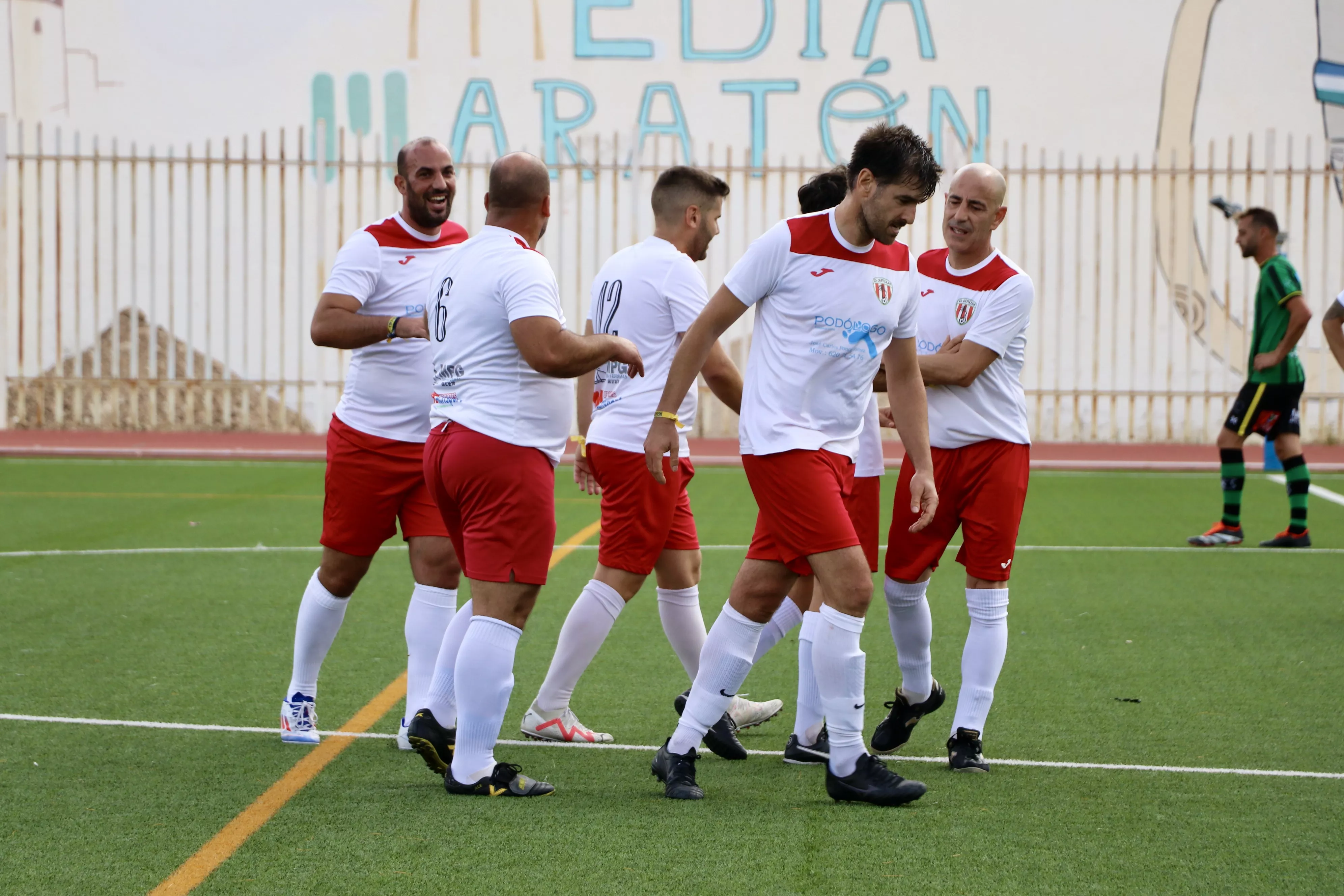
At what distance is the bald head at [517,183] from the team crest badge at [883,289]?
967mm

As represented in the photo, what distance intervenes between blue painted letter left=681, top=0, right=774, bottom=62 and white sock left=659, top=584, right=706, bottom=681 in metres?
14.5

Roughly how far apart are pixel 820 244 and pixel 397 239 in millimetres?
1608

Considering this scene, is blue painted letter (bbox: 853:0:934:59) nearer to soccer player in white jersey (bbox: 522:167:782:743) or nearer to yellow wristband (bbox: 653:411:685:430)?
soccer player in white jersey (bbox: 522:167:782:743)

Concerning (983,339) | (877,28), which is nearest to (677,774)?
(983,339)

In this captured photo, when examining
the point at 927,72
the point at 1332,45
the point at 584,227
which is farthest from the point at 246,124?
the point at 1332,45

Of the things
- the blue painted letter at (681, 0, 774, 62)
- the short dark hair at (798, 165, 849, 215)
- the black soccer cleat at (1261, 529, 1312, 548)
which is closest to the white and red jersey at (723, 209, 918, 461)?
the short dark hair at (798, 165, 849, 215)

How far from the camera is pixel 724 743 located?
4578 millimetres

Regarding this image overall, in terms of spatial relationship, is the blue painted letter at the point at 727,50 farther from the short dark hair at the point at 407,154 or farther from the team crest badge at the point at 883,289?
the team crest badge at the point at 883,289

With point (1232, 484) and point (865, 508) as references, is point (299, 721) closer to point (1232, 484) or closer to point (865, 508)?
point (865, 508)

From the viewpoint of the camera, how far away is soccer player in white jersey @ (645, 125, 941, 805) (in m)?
3.96

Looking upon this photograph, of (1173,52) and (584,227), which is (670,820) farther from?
(1173,52)

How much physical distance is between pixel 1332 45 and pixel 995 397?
51.9 ft

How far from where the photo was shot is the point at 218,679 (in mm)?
5539

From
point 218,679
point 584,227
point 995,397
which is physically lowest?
point 218,679
